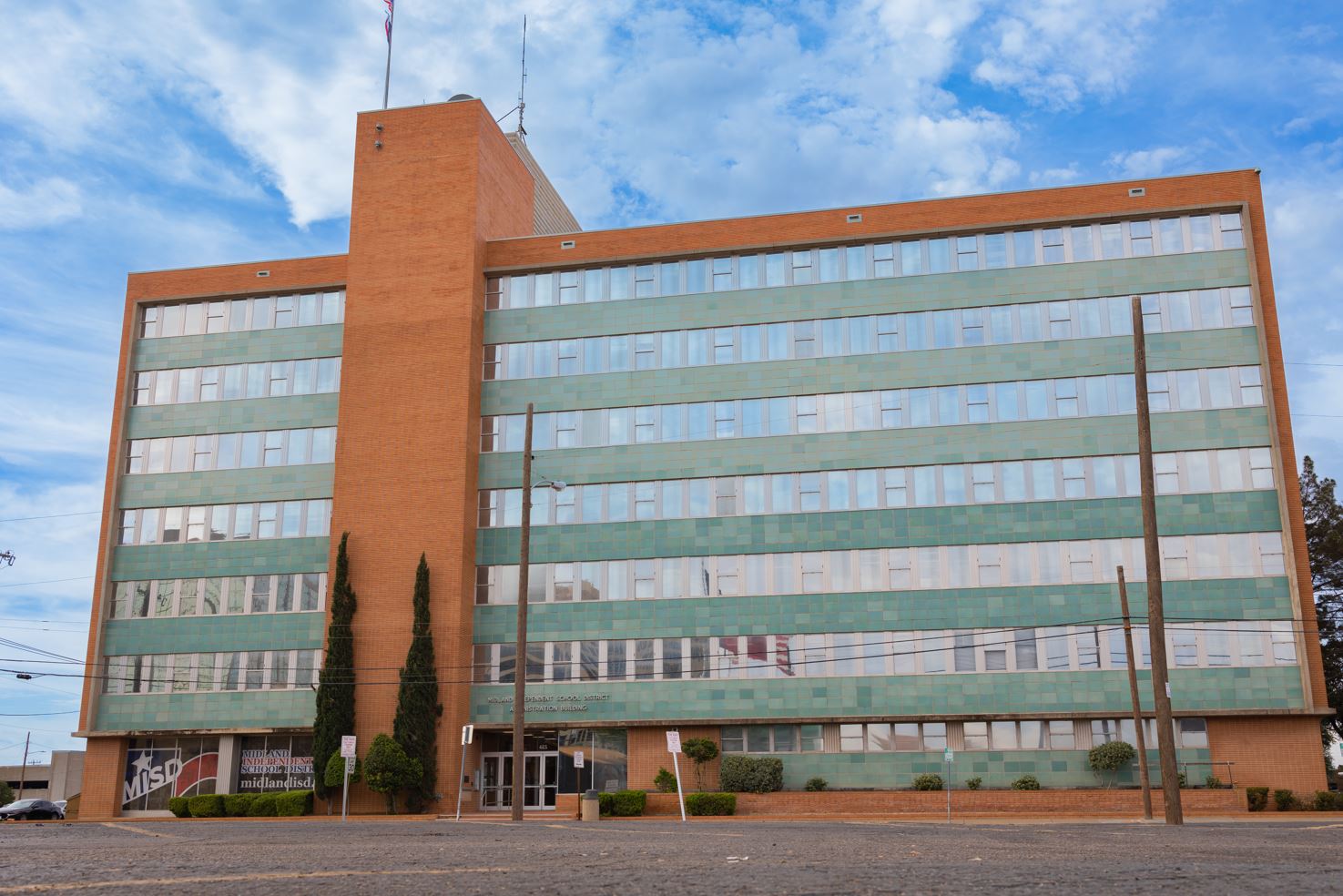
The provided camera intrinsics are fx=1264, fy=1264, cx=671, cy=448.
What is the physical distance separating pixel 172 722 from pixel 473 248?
2161 centimetres

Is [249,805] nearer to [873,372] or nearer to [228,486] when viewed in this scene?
[228,486]

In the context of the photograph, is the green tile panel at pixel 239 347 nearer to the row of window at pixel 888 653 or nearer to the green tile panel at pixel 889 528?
the green tile panel at pixel 889 528

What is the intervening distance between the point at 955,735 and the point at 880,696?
2791mm

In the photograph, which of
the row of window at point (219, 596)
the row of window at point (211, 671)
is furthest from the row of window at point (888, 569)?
the row of window at point (211, 671)

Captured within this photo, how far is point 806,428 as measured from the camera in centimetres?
4634

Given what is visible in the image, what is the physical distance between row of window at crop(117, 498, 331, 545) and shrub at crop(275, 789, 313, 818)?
32.4ft

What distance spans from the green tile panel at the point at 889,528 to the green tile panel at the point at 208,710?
8861mm

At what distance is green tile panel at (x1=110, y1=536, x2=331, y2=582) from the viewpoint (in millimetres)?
48625

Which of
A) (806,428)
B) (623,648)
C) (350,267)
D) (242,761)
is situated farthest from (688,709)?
(350,267)

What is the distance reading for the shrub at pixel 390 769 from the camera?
141ft

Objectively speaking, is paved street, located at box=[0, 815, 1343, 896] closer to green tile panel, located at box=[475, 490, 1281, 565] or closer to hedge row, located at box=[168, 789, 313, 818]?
green tile panel, located at box=[475, 490, 1281, 565]

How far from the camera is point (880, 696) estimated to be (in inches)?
1713

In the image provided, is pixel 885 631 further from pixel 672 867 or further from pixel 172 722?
pixel 672 867

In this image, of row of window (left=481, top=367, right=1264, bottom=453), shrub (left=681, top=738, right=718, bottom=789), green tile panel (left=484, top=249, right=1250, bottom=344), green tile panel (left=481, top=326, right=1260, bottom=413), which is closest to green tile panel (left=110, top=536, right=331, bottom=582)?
row of window (left=481, top=367, right=1264, bottom=453)
